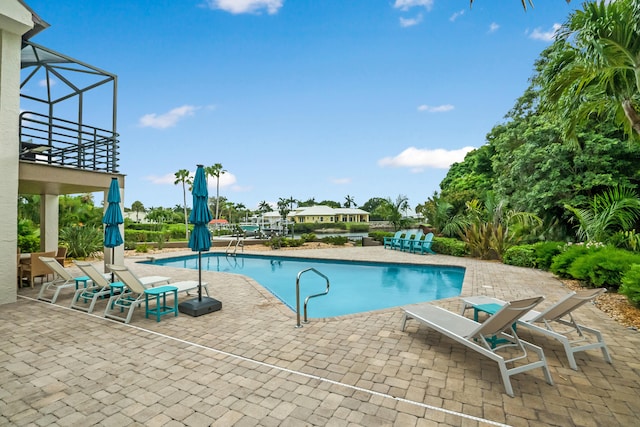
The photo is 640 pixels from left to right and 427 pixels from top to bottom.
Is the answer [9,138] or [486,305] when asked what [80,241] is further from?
[486,305]

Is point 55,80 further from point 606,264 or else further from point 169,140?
point 169,140

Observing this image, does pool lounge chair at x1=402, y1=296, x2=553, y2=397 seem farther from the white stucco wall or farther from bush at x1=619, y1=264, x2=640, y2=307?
the white stucco wall

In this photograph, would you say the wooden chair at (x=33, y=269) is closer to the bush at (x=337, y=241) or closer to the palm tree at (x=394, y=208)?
the bush at (x=337, y=241)

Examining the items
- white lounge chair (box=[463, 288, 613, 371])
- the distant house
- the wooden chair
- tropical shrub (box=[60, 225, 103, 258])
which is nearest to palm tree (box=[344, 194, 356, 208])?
the distant house

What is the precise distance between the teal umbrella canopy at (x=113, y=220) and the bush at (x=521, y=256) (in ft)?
40.8

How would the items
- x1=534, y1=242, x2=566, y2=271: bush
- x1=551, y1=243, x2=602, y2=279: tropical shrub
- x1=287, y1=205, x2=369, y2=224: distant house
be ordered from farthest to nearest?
1. x1=287, y1=205, x2=369, y2=224: distant house
2. x1=534, y1=242, x2=566, y2=271: bush
3. x1=551, y1=243, x2=602, y2=279: tropical shrub

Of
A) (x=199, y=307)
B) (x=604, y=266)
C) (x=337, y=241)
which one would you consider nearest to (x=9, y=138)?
(x=199, y=307)

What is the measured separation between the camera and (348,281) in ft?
35.7

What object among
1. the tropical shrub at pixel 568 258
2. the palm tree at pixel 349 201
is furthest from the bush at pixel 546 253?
the palm tree at pixel 349 201

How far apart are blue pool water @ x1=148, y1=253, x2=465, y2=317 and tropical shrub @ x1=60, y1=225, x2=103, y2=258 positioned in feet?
9.09

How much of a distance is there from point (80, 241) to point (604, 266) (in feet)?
59.3

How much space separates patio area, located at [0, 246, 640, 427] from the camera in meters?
2.71

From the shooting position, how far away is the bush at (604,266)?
681 centimetres

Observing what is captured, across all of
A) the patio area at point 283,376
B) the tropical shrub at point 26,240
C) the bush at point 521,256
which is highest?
the tropical shrub at point 26,240
